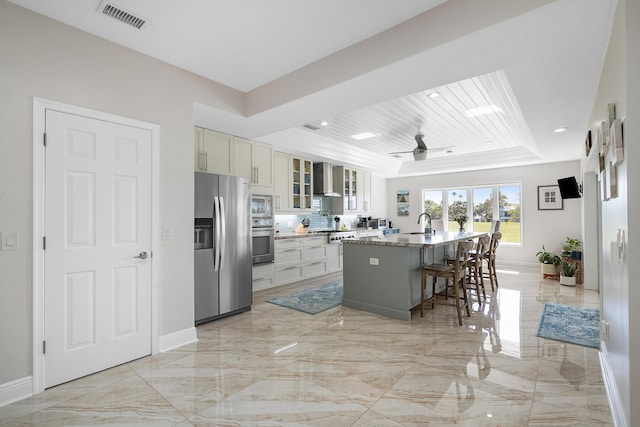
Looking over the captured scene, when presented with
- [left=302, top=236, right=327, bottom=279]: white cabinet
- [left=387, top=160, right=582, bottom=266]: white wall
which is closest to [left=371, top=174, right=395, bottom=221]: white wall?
[left=387, top=160, right=582, bottom=266]: white wall

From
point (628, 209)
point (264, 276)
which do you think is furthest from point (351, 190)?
point (628, 209)

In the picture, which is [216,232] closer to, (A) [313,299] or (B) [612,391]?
(A) [313,299]

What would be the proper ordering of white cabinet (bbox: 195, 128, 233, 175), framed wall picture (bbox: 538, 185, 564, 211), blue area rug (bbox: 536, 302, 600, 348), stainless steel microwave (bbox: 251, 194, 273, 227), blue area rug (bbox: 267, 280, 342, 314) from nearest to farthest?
blue area rug (bbox: 536, 302, 600, 348) → white cabinet (bbox: 195, 128, 233, 175) → blue area rug (bbox: 267, 280, 342, 314) → stainless steel microwave (bbox: 251, 194, 273, 227) → framed wall picture (bbox: 538, 185, 564, 211)

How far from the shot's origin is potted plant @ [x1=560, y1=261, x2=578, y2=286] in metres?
5.52

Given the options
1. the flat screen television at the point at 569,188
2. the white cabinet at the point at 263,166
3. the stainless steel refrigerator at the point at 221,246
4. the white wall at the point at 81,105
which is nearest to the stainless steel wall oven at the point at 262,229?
the white cabinet at the point at 263,166

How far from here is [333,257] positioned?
6.73m

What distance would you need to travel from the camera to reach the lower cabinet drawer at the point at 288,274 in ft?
17.9

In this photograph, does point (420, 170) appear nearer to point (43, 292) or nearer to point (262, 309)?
point (262, 309)

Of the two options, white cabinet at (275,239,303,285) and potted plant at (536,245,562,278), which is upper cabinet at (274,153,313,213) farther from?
potted plant at (536,245,562,278)

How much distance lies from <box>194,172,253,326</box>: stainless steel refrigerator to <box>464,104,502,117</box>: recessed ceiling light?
3.32 meters

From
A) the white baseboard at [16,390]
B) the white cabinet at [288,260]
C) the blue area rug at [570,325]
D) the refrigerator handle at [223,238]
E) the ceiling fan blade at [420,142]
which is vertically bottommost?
the blue area rug at [570,325]

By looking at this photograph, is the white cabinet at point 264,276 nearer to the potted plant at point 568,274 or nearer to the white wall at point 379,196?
the white wall at point 379,196

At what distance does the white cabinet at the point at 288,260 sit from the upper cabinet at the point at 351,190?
1954mm

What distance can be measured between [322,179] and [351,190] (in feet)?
3.89
